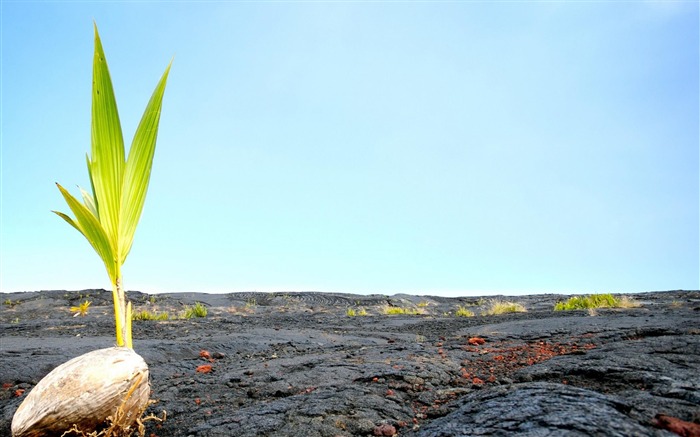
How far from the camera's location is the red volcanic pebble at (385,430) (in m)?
2.71

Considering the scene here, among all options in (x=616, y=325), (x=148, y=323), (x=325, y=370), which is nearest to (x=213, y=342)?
(x=325, y=370)

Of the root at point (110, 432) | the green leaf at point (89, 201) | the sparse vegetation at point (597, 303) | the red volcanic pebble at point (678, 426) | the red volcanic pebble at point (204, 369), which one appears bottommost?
the red volcanic pebble at point (204, 369)

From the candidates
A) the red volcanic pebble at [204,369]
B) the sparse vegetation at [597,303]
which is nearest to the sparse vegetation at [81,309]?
the red volcanic pebble at [204,369]

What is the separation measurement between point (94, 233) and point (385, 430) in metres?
2.16

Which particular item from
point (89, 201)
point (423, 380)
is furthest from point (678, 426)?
point (89, 201)

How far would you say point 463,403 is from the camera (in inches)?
111

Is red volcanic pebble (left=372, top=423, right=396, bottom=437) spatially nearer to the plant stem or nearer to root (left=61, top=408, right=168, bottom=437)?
Answer: root (left=61, top=408, right=168, bottom=437)

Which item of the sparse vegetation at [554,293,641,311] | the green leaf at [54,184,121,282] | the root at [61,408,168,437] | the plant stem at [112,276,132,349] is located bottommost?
the root at [61,408,168,437]

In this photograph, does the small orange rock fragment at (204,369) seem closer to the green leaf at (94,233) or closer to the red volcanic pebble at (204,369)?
the red volcanic pebble at (204,369)

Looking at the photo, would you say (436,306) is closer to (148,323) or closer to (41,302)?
(148,323)

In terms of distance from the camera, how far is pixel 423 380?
146 inches

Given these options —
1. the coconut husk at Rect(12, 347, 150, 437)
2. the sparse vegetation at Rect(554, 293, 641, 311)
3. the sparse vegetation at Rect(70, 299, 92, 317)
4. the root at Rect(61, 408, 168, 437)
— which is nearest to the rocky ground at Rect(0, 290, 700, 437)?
the root at Rect(61, 408, 168, 437)

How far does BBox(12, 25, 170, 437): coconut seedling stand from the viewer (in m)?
2.71

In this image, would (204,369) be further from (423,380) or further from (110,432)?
(423,380)
